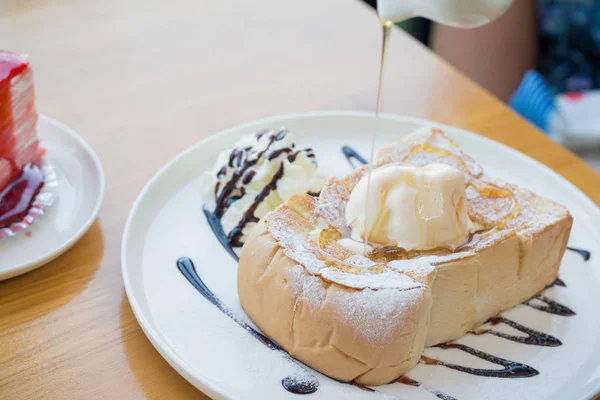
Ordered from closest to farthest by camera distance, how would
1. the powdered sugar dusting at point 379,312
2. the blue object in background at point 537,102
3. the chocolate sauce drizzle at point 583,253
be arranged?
the powdered sugar dusting at point 379,312, the chocolate sauce drizzle at point 583,253, the blue object in background at point 537,102

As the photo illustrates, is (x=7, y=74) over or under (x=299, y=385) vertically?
over

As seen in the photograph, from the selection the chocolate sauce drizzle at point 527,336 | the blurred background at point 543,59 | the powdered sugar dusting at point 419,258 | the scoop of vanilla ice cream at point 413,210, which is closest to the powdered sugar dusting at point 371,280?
the powdered sugar dusting at point 419,258

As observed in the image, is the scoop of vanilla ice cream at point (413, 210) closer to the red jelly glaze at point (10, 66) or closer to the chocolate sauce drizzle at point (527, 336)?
the chocolate sauce drizzle at point (527, 336)

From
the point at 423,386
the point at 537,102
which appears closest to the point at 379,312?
the point at 423,386

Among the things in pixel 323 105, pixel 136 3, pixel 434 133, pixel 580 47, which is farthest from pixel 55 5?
pixel 580 47

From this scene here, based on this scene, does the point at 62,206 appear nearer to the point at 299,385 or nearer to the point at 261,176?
the point at 261,176

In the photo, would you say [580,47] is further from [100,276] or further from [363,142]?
[100,276]

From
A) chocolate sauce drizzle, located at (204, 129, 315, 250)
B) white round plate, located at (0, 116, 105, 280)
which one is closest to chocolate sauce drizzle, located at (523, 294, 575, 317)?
chocolate sauce drizzle, located at (204, 129, 315, 250)
